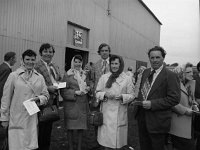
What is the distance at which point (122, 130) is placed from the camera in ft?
13.0

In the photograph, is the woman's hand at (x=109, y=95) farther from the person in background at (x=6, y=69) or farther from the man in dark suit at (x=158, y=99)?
the person in background at (x=6, y=69)

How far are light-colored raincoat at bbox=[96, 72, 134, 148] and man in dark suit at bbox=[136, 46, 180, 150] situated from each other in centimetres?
49

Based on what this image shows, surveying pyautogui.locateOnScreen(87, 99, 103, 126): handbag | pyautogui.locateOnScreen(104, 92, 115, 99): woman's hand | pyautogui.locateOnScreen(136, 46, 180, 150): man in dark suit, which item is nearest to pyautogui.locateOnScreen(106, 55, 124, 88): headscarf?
pyautogui.locateOnScreen(104, 92, 115, 99): woman's hand

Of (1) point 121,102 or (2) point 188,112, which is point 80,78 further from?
(2) point 188,112

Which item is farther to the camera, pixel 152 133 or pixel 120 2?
pixel 120 2

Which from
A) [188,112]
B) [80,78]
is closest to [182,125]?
[188,112]

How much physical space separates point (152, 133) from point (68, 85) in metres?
2.02

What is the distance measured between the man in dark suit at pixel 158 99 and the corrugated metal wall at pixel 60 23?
6.07m

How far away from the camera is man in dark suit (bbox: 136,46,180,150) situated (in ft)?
10.7

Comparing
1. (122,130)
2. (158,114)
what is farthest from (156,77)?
(122,130)

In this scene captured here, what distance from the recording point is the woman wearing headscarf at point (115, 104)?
388 centimetres

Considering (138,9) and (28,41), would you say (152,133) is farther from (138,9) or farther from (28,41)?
(138,9)

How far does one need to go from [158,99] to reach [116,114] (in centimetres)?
87

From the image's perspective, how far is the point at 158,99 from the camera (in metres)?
3.29
